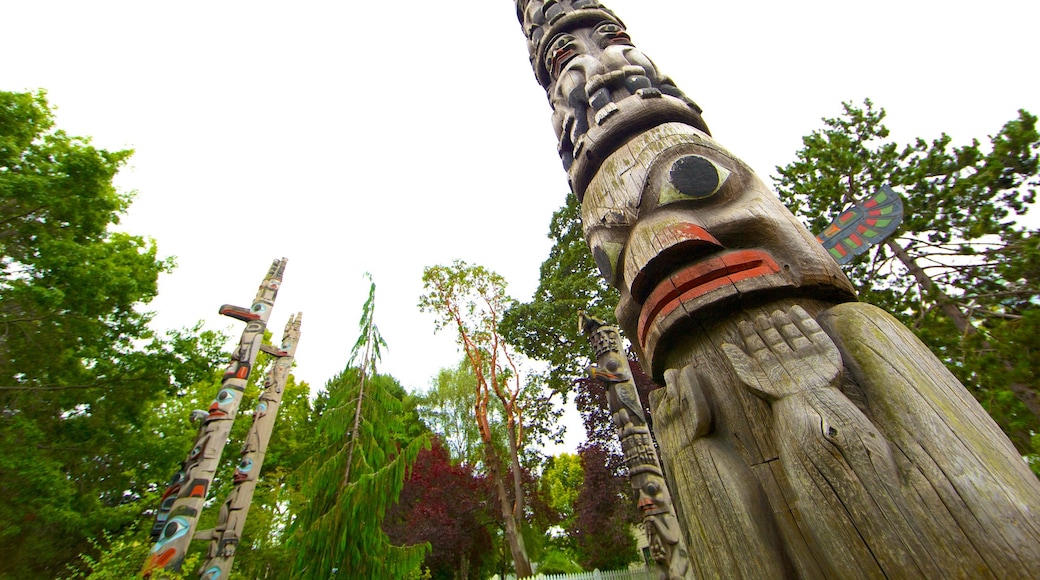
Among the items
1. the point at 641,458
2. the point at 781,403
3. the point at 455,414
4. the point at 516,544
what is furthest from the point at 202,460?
the point at 455,414

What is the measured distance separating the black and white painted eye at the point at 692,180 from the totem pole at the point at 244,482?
7.75m

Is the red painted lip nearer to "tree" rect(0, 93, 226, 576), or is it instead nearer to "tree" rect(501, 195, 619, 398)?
"tree" rect(0, 93, 226, 576)

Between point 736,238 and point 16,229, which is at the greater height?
point 16,229

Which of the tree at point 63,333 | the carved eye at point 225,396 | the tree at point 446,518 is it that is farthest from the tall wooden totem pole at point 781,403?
the tree at point 446,518

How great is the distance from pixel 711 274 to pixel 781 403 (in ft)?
1.93

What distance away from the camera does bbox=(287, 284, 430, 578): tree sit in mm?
6363

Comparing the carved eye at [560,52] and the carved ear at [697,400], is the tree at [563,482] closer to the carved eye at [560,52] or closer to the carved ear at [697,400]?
the carved eye at [560,52]

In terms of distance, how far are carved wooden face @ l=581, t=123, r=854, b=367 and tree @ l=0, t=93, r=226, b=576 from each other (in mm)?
7795

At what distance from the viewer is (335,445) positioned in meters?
7.61

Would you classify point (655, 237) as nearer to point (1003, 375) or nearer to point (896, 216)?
point (896, 216)

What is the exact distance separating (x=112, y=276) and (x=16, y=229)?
149cm

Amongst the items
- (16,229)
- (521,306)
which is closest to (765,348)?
(16,229)

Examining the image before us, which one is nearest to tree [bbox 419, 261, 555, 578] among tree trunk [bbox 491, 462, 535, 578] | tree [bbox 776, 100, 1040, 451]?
tree trunk [bbox 491, 462, 535, 578]

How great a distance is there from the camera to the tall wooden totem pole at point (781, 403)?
1133 mm
